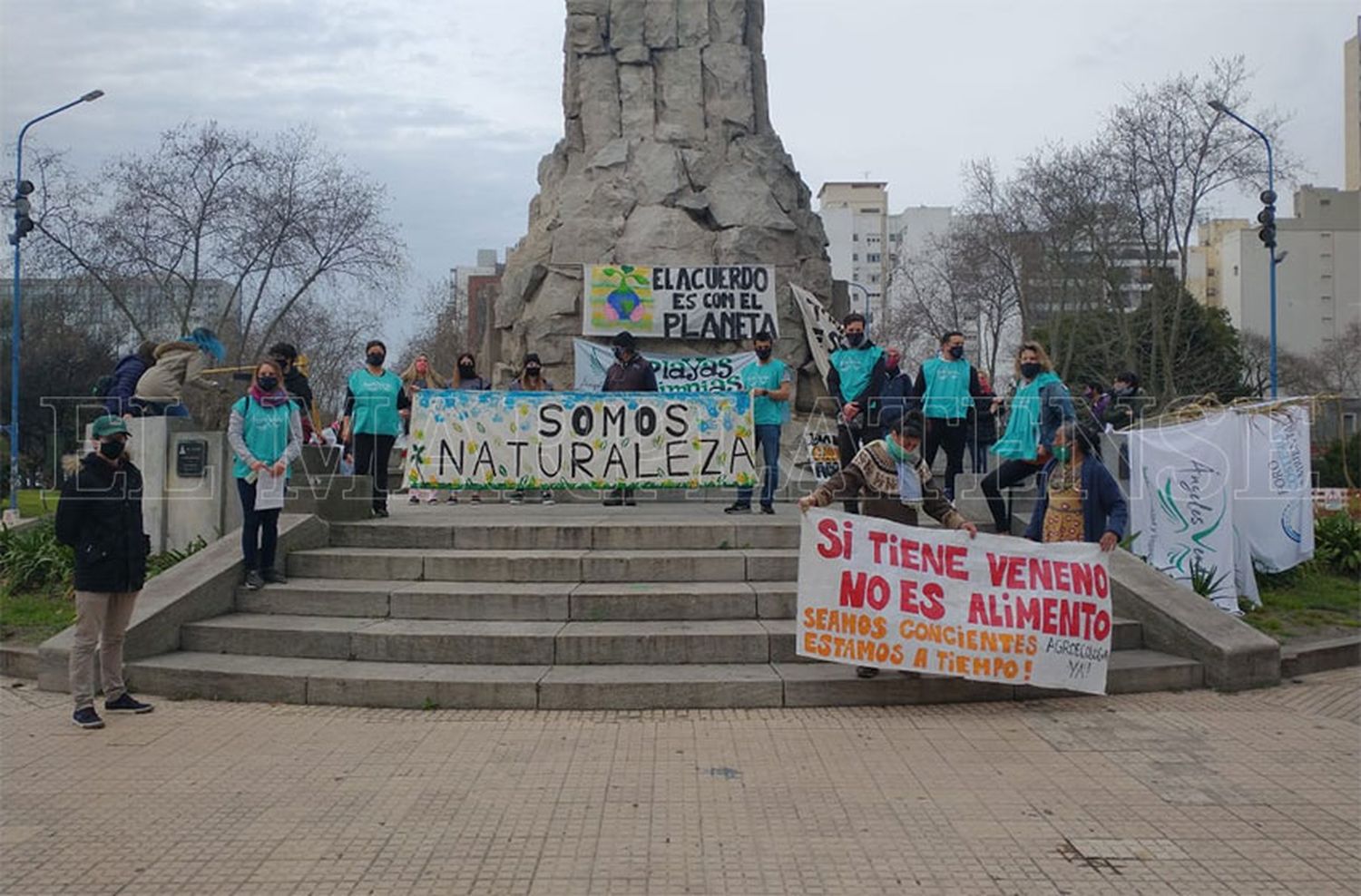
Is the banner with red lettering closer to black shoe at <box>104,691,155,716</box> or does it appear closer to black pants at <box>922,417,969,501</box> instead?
black pants at <box>922,417,969,501</box>

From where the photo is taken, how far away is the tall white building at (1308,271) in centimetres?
8519

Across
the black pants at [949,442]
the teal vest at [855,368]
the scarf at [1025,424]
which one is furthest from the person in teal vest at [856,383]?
the scarf at [1025,424]

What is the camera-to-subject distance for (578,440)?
38.1 ft

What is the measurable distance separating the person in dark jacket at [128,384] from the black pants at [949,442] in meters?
8.66

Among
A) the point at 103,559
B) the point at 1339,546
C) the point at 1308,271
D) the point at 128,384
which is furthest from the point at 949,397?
the point at 1308,271

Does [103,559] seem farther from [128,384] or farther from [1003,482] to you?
[1003,482]

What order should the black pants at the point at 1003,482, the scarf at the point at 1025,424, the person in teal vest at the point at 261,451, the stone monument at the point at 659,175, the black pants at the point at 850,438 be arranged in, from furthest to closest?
the stone monument at the point at 659,175
the black pants at the point at 850,438
the black pants at the point at 1003,482
the scarf at the point at 1025,424
the person in teal vest at the point at 261,451

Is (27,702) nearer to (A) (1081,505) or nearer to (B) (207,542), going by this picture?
(B) (207,542)

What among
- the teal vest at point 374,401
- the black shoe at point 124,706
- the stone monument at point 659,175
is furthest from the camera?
the stone monument at point 659,175

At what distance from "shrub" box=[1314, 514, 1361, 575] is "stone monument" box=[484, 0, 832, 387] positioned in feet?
28.3

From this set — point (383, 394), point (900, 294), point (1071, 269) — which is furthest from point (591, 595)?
point (900, 294)

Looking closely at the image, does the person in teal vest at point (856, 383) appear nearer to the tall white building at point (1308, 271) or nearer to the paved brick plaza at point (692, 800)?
the paved brick plaza at point (692, 800)

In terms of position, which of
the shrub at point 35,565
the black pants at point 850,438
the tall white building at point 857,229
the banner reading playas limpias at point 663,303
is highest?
the tall white building at point 857,229

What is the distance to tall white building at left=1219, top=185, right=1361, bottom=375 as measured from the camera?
85188 millimetres
